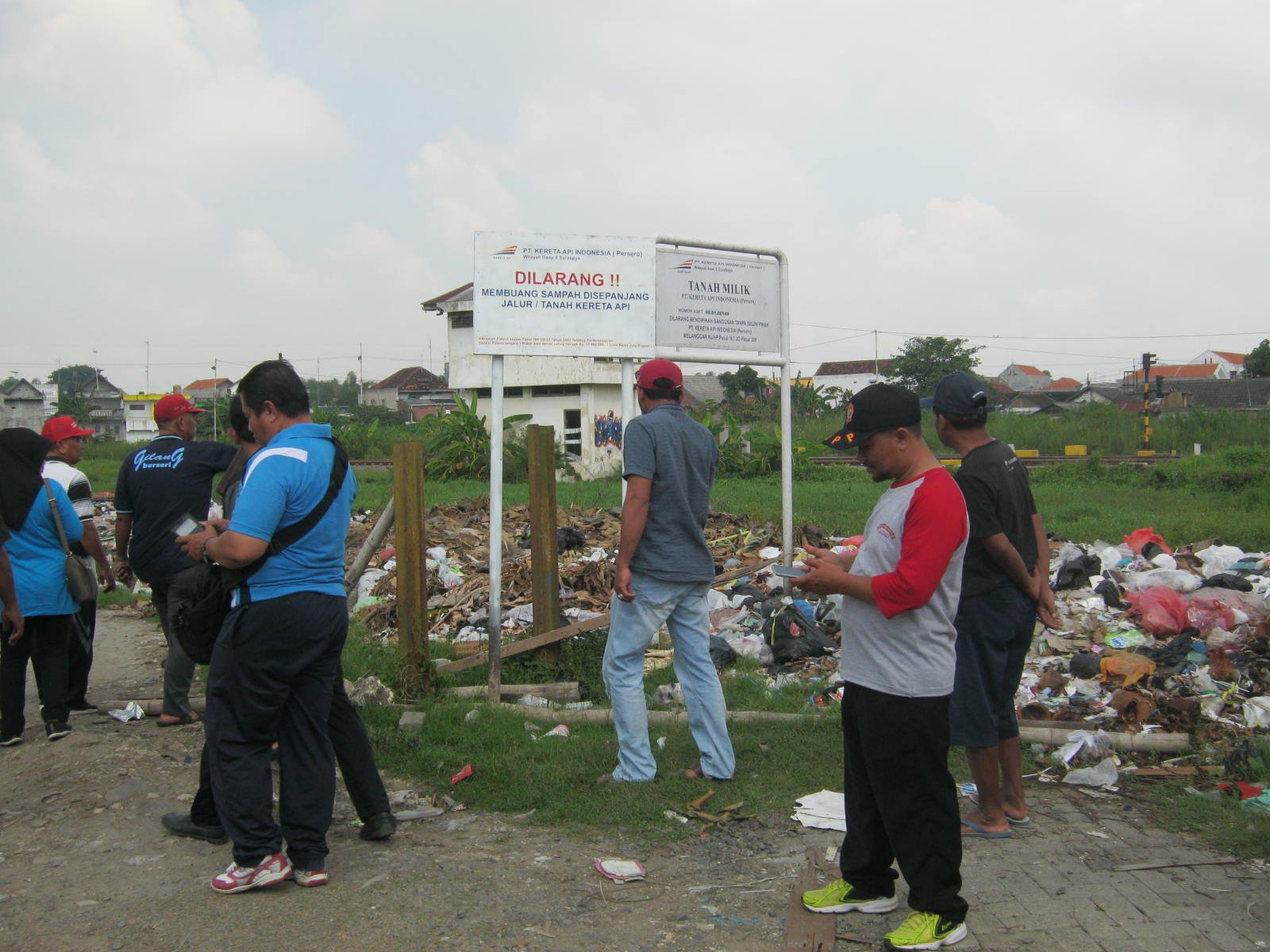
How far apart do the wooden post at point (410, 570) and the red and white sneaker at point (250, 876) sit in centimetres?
272

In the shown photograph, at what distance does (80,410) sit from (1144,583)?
60687mm

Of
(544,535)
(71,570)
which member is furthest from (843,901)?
(71,570)

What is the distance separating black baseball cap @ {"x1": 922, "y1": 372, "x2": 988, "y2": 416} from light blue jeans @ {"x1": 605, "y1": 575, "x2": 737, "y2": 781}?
4.83 feet

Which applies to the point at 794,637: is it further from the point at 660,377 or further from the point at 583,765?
the point at 660,377

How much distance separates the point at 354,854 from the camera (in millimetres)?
4051

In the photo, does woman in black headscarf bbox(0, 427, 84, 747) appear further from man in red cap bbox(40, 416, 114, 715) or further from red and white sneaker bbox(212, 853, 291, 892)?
red and white sneaker bbox(212, 853, 291, 892)

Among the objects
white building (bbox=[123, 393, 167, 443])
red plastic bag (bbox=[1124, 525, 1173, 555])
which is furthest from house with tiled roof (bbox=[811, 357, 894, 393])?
red plastic bag (bbox=[1124, 525, 1173, 555])

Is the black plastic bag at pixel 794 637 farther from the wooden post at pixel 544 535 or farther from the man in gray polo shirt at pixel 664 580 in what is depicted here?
the man in gray polo shirt at pixel 664 580

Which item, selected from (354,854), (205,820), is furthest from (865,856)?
(205,820)

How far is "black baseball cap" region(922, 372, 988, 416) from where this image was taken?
4.05 m

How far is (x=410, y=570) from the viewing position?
20.9 feet

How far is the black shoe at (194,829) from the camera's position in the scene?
13.5 ft

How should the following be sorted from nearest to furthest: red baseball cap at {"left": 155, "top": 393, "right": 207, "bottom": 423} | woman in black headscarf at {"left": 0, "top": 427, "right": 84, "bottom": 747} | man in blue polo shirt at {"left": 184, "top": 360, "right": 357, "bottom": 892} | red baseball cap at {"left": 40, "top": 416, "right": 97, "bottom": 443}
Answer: man in blue polo shirt at {"left": 184, "top": 360, "right": 357, "bottom": 892}, woman in black headscarf at {"left": 0, "top": 427, "right": 84, "bottom": 747}, red baseball cap at {"left": 155, "top": 393, "right": 207, "bottom": 423}, red baseball cap at {"left": 40, "top": 416, "right": 97, "bottom": 443}

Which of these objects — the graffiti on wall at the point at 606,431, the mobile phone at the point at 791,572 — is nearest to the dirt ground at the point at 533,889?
the mobile phone at the point at 791,572
